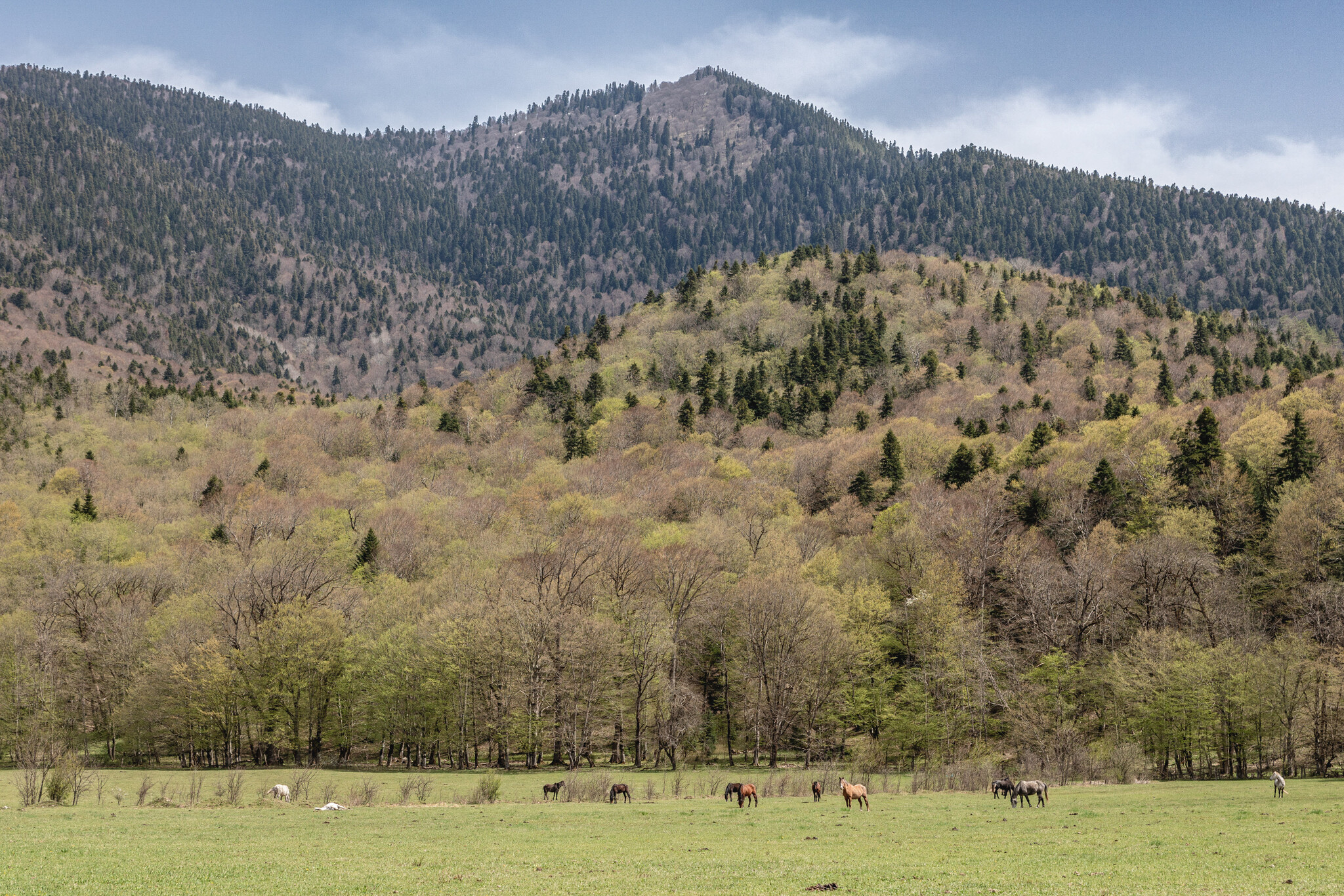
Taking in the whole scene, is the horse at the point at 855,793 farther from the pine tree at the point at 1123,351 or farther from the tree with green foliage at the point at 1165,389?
the pine tree at the point at 1123,351

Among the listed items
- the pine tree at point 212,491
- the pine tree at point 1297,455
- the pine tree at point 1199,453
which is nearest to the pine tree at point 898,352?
the pine tree at point 1199,453

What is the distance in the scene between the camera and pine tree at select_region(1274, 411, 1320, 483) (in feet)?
284

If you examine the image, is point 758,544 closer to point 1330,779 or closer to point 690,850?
point 1330,779

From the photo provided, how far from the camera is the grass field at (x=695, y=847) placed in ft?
66.1

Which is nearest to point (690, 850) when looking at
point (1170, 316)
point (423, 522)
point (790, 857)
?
point (790, 857)

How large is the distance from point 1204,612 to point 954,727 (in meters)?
20.9

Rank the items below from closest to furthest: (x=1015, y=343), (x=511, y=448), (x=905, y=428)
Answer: (x=905, y=428)
(x=511, y=448)
(x=1015, y=343)

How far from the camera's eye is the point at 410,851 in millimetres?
26281

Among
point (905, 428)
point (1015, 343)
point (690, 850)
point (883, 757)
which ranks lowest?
point (883, 757)

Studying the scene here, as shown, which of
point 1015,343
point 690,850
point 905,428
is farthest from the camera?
point 1015,343

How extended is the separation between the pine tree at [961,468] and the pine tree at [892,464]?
600 centimetres

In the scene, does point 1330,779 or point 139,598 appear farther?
point 139,598

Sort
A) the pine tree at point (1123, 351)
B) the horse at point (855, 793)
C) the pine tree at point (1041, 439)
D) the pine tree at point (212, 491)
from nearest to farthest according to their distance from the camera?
the horse at point (855, 793) → the pine tree at point (1041, 439) → the pine tree at point (212, 491) → the pine tree at point (1123, 351)

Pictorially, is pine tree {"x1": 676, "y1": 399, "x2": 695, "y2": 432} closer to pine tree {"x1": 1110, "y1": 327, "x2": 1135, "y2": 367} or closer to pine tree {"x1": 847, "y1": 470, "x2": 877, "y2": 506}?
pine tree {"x1": 847, "y1": 470, "x2": 877, "y2": 506}
